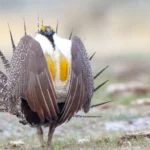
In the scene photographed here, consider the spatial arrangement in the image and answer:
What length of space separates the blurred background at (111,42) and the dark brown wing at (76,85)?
61 cm

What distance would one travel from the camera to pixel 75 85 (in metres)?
5.98

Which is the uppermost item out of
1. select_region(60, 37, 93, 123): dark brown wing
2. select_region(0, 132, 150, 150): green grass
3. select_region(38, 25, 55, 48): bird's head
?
select_region(38, 25, 55, 48): bird's head

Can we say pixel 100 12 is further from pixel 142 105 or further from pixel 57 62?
pixel 57 62

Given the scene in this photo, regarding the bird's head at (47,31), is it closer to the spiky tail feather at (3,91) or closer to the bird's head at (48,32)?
the bird's head at (48,32)

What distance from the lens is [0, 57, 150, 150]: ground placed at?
6492 mm

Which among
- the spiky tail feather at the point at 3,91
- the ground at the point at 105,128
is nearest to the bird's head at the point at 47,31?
the spiky tail feather at the point at 3,91

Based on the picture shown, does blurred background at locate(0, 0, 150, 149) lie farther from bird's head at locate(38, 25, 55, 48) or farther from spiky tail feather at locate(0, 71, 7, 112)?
spiky tail feather at locate(0, 71, 7, 112)

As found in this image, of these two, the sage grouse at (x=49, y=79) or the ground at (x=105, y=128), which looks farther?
the ground at (x=105, y=128)

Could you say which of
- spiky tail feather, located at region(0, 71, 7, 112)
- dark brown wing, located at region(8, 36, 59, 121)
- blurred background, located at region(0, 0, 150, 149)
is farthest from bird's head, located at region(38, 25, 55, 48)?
spiky tail feather, located at region(0, 71, 7, 112)

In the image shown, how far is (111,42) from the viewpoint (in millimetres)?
25969

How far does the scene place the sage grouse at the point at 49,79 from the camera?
587cm

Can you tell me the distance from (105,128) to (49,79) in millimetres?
2951

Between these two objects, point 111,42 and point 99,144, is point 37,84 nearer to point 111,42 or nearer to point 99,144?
point 99,144

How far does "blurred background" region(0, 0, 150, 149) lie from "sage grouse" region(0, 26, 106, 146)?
0.50 m
